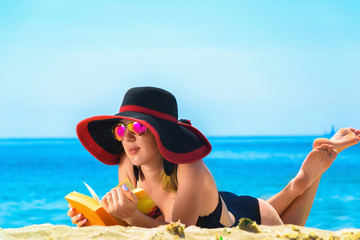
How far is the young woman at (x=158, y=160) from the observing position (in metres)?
3.29

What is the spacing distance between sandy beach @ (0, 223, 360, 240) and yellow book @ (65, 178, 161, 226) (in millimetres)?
198

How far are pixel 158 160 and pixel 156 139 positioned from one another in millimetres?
391

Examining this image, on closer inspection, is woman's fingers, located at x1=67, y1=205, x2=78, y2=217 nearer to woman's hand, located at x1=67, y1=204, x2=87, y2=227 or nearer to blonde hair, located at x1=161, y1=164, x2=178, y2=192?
woman's hand, located at x1=67, y1=204, x2=87, y2=227

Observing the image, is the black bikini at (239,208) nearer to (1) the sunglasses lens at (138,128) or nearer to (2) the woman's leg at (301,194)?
(2) the woman's leg at (301,194)

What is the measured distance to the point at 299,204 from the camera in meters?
4.84

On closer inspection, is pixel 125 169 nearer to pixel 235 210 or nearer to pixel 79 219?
pixel 79 219

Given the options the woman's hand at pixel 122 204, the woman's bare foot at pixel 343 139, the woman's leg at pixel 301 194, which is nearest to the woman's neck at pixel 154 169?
the woman's hand at pixel 122 204

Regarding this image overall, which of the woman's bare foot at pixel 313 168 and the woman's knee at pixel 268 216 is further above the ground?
the woman's bare foot at pixel 313 168

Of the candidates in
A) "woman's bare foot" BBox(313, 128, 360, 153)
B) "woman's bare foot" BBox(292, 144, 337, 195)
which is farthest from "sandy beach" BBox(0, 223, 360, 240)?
"woman's bare foot" BBox(313, 128, 360, 153)

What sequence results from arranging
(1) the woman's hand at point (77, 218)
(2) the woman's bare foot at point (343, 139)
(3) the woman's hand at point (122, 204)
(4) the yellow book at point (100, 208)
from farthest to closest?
(2) the woman's bare foot at point (343, 139) < (1) the woman's hand at point (77, 218) < (4) the yellow book at point (100, 208) < (3) the woman's hand at point (122, 204)

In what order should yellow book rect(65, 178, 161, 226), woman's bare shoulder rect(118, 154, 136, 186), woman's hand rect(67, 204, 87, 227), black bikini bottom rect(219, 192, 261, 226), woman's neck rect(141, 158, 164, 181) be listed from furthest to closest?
1. black bikini bottom rect(219, 192, 261, 226)
2. woman's bare shoulder rect(118, 154, 136, 186)
3. woman's neck rect(141, 158, 164, 181)
4. woman's hand rect(67, 204, 87, 227)
5. yellow book rect(65, 178, 161, 226)

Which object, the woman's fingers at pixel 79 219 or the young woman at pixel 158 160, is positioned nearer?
the young woman at pixel 158 160

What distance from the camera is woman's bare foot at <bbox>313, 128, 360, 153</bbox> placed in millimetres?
4988

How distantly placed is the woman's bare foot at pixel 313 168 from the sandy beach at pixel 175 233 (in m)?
1.80
